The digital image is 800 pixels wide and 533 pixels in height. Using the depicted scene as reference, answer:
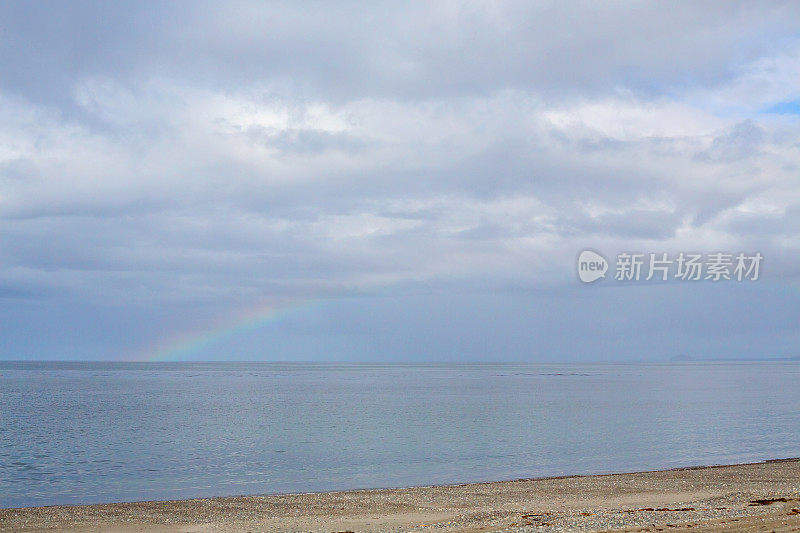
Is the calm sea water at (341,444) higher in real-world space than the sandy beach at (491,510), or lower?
A: lower

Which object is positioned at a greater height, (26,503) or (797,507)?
(797,507)

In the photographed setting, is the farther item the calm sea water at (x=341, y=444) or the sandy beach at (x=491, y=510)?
the calm sea water at (x=341, y=444)

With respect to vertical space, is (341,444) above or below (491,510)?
below

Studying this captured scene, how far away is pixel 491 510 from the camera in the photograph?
25.7m

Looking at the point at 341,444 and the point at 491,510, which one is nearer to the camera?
the point at 491,510

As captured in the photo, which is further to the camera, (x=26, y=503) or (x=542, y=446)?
(x=542, y=446)

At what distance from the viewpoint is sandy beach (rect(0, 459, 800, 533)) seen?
20.8m

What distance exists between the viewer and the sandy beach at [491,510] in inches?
819

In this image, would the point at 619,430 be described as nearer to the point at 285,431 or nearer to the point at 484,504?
the point at 285,431

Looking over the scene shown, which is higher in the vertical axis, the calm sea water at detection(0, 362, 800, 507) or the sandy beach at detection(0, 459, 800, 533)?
the sandy beach at detection(0, 459, 800, 533)

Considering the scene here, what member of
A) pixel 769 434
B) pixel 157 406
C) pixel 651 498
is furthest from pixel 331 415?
pixel 651 498

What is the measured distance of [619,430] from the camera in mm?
63406

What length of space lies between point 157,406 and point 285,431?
41996mm

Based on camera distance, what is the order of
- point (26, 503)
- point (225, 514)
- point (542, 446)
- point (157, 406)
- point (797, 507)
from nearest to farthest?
point (797, 507)
point (225, 514)
point (26, 503)
point (542, 446)
point (157, 406)
